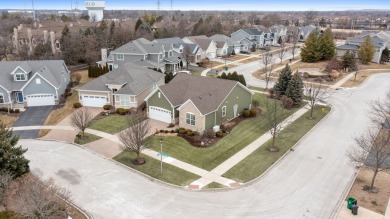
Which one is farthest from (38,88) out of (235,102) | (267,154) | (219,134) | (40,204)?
(267,154)

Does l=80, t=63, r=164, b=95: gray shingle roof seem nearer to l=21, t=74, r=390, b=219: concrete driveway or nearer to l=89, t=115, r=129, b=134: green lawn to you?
l=89, t=115, r=129, b=134: green lawn

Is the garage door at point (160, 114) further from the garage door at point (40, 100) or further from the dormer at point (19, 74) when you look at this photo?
the dormer at point (19, 74)

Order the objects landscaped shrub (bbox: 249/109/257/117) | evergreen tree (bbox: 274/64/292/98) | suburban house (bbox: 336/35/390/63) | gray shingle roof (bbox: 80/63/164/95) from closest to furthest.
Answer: landscaped shrub (bbox: 249/109/257/117) → gray shingle roof (bbox: 80/63/164/95) → evergreen tree (bbox: 274/64/292/98) → suburban house (bbox: 336/35/390/63)

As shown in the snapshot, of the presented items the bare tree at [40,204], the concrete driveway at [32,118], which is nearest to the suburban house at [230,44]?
the concrete driveway at [32,118]

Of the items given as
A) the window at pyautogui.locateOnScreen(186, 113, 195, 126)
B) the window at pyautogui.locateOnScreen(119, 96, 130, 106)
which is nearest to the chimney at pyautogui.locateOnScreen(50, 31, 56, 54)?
the window at pyautogui.locateOnScreen(119, 96, 130, 106)

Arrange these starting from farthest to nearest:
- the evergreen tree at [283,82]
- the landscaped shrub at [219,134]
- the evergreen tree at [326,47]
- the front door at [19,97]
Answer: the evergreen tree at [326,47] → the evergreen tree at [283,82] → the front door at [19,97] → the landscaped shrub at [219,134]

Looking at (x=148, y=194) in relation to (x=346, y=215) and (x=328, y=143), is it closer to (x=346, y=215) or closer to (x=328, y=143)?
(x=346, y=215)

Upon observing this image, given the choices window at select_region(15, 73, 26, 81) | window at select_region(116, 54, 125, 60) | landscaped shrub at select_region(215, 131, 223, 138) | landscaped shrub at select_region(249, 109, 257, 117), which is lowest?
landscaped shrub at select_region(215, 131, 223, 138)
